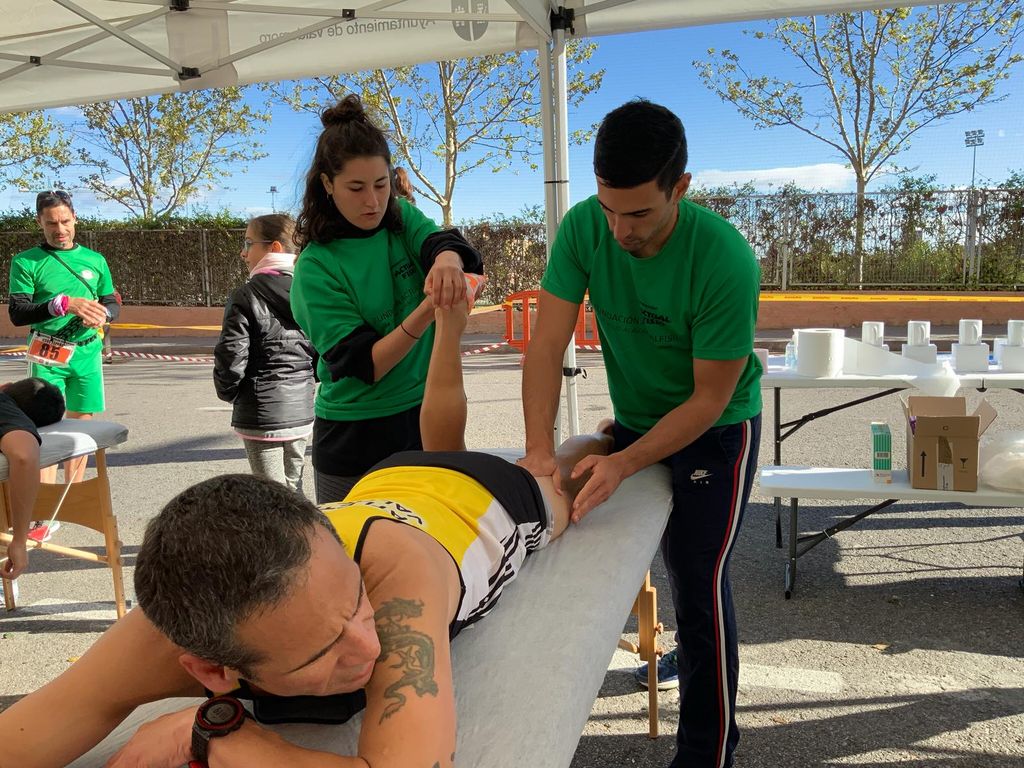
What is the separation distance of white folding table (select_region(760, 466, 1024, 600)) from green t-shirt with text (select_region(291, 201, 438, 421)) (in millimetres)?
1599

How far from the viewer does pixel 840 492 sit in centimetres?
296

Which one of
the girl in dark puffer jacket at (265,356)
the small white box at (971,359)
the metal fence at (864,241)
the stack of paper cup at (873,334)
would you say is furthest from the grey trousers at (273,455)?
the metal fence at (864,241)

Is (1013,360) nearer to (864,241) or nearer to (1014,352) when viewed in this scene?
(1014,352)

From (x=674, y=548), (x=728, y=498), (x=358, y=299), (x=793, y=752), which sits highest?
(x=358, y=299)

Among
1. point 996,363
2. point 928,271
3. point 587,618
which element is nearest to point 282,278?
point 587,618

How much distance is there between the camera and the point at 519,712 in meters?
1.11

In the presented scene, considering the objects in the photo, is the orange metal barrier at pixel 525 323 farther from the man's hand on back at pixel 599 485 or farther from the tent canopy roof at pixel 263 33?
the man's hand on back at pixel 599 485

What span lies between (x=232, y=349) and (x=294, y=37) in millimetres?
1483

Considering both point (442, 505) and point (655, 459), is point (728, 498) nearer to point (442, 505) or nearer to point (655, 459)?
point (655, 459)

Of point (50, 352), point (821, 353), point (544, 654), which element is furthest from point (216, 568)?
point (50, 352)

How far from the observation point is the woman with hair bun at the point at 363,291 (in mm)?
1884

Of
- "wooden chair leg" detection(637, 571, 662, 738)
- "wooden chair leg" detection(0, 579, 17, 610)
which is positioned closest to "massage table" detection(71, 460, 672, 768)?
"wooden chair leg" detection(637, 571, 662, 738)

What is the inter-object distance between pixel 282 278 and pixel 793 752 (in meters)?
2.26

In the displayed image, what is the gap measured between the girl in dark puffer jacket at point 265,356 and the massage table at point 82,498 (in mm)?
431
